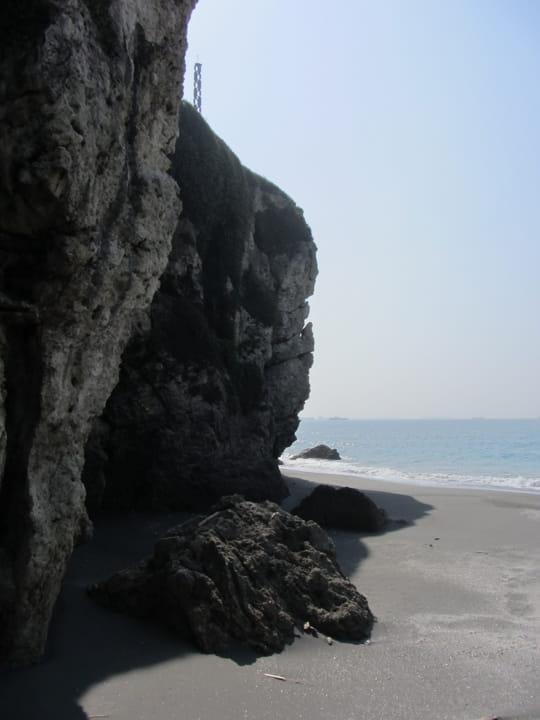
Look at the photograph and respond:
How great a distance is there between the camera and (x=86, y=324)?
20.9 ft

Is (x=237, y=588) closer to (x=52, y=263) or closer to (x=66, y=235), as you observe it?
(x=52, y=263)

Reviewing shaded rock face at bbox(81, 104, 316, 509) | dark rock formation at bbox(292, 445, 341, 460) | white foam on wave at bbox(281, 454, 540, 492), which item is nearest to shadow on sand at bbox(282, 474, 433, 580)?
shaded rock face at bbox(81, 104, 316, 509)

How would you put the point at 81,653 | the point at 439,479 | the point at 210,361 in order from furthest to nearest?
1. the point at 439,479
2. the point at 210,361
3. the point at 81,653

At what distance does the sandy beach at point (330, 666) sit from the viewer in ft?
17.0

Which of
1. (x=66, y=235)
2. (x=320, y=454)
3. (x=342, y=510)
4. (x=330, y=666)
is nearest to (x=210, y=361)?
(x=342, y=510)

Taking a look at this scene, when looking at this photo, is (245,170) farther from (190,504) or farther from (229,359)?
(190,504)

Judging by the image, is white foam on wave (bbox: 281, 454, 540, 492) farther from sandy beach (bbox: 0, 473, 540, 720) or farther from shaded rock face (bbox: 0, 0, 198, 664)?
shaded rock face (bbox: 0, 0, 198, 664)

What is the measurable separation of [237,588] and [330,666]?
4.07ft

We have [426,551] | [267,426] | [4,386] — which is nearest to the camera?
[4,386]

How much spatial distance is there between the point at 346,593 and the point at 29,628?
3506 millimetres

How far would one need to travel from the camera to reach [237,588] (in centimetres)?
676

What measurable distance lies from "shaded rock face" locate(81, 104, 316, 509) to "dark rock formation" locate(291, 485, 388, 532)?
2.55 m

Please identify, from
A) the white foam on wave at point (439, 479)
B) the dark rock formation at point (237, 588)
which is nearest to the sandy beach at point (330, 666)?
the dark rock formation at point (237, 588)

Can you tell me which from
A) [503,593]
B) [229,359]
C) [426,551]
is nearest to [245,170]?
[229,359]
